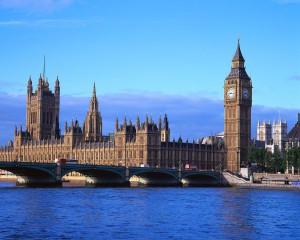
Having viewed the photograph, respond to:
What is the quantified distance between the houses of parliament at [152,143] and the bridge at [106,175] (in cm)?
1183

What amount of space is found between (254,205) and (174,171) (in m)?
49.4

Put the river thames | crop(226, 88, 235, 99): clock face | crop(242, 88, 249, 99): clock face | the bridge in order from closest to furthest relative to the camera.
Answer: the river thames → the bridge → crop(226, 88, 235, 99): clock face → crop(242, 88, 249, 99): clock face

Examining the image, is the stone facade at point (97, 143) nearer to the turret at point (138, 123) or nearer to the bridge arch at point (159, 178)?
the turret at point (138, 123)

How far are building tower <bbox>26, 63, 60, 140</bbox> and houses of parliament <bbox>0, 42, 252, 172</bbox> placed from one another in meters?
9.11

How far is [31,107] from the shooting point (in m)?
197

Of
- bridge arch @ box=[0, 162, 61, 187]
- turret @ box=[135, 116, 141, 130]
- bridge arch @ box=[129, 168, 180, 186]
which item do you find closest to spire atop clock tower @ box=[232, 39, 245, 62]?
turret @ box=[135, 116, 141, 130]

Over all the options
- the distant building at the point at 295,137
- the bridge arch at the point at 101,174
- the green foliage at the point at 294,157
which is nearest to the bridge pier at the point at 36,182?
the bridge arch at the point at 101,174

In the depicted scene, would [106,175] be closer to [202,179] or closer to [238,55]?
[202,179]

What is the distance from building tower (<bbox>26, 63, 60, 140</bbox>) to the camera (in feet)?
622

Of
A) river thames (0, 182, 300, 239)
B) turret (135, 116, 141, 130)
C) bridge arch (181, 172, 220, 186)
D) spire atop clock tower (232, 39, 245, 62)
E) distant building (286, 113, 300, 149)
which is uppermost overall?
spire atop clock tower (232, 39, 245, 62)

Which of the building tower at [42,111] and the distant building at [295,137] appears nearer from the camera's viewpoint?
the distant building at [295,137]

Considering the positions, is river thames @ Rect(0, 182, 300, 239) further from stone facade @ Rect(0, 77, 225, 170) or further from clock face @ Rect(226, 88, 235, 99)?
clock face @ Rect(226, 88, 235, 99)

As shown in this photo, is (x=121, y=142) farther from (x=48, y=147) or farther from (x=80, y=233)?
(x=80, y=233)

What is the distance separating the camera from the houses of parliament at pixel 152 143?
143750mm
